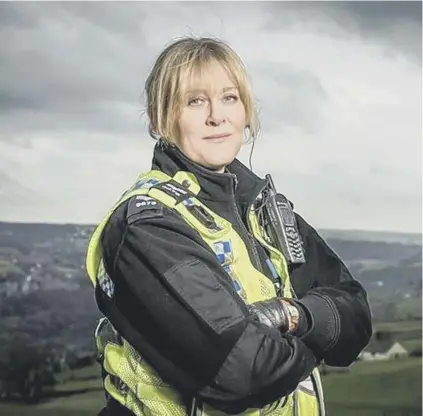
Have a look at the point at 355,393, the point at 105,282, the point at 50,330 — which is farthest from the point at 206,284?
the point at 355,393

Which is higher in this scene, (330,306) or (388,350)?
(330,306)

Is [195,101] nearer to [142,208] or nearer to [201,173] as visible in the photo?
[201,173]

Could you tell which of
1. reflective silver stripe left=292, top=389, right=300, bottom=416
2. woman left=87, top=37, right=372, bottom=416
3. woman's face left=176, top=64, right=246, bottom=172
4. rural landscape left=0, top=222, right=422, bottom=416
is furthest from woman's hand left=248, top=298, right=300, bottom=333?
rural landscape left=0, top=222, right=422, bottom=416

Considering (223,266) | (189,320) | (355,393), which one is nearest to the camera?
(189,320)

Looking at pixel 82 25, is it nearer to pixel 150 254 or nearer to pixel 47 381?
pixel 47 381

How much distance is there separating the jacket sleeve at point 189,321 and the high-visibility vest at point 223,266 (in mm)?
34

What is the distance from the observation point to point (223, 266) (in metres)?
1.44

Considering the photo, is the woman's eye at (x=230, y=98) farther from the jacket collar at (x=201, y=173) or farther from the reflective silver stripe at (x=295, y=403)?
the reflective silver stripe at (x=295, y=403)

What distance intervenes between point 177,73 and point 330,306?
465 mm

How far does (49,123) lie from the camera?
2.75 meters

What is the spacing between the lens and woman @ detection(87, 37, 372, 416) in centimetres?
135

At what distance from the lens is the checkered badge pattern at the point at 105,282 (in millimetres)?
1414

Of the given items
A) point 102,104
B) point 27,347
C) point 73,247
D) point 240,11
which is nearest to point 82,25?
point 102,104

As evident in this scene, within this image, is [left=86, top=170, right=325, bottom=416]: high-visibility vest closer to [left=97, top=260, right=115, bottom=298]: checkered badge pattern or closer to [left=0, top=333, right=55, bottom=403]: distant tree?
[left=97, top=260, right=115, bottom=298]: checkered badge pattern
